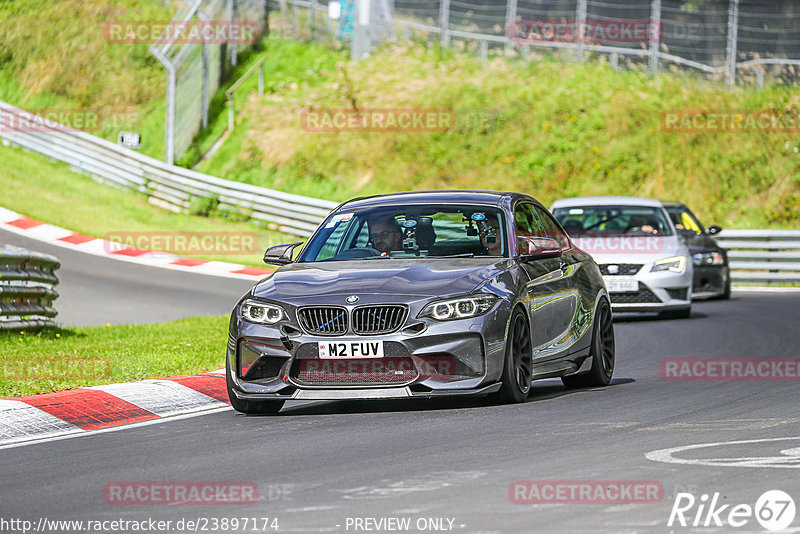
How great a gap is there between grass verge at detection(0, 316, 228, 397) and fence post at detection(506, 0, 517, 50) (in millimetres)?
19885

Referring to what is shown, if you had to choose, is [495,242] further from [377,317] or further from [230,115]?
[230,115]

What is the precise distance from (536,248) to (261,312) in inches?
81.2

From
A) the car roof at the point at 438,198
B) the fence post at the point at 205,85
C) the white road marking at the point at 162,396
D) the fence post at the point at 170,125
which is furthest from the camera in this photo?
the fence post at the point at 205,85

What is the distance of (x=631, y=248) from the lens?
61.3 ft

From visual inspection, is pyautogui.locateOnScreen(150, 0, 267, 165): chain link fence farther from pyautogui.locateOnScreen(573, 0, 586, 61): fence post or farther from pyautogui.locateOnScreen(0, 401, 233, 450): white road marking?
pyautogui.locateOnScreen(0, 401, 233, 450): white road marking

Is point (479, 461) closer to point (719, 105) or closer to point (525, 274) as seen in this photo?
point (525, 274)

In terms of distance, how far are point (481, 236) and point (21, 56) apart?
33.6 metres

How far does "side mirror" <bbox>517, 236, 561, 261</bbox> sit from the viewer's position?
33.7 ft

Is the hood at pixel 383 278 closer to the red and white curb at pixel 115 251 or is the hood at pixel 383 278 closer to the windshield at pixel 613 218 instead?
the windshield at pixel 613 218

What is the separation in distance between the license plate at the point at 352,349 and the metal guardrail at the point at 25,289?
6025 millimetres

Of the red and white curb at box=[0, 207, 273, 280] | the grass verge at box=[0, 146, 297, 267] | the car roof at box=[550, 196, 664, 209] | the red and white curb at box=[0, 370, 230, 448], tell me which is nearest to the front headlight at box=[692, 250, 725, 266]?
the car roof at box=[550, 196, 664, 209]

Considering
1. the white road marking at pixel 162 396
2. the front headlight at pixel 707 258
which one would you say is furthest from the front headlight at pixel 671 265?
the white road marking at pixel 162 396

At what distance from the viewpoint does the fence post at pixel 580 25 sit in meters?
33.7

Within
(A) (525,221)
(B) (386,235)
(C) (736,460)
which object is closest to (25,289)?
(B) (386,235)
